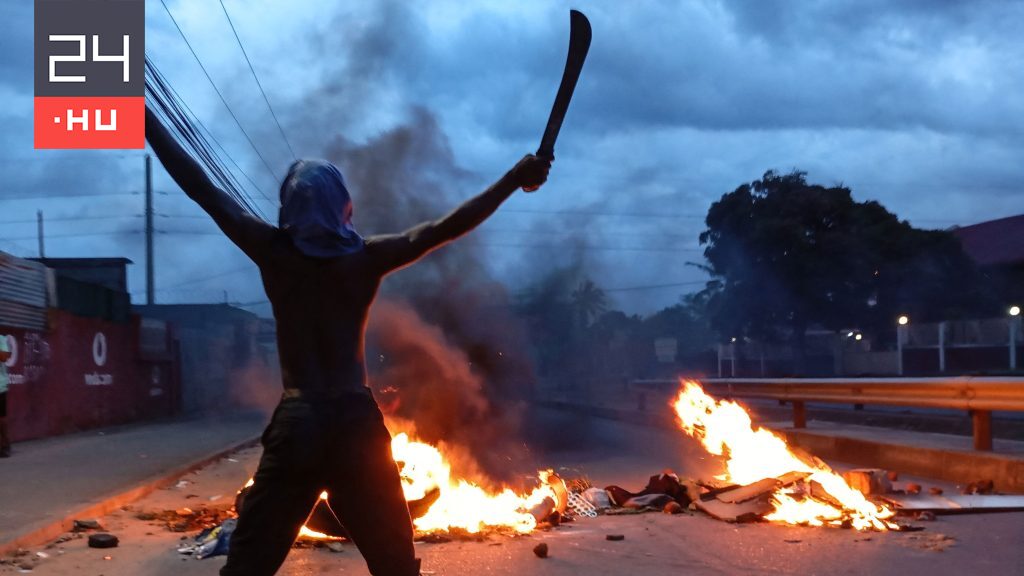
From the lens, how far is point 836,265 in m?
37.7

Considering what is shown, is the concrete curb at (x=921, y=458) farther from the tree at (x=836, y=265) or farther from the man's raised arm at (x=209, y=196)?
the tree at (x=836, y=265)

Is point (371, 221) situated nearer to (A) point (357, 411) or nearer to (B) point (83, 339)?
(B) point (83, 339)

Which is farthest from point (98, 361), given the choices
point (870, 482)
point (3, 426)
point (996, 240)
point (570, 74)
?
point (996, 240)

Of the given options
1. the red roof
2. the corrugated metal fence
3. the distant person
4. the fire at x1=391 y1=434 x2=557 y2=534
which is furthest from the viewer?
the red roof

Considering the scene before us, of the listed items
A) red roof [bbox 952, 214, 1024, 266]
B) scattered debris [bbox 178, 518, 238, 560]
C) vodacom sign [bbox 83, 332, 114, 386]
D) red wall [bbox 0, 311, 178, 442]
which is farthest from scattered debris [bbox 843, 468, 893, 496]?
red roof [bbox 952, 214, 1024, 266]

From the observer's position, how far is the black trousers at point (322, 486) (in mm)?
2830

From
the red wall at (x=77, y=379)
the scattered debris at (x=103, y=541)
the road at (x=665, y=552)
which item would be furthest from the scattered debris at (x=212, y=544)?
the red wall at (x=77, y=379)

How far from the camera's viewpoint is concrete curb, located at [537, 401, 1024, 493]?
880 cm

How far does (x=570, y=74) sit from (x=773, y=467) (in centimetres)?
685

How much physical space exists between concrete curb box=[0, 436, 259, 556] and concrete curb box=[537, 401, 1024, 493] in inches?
305

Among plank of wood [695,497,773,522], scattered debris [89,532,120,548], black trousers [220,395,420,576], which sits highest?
black trousers [220,395,420,576]

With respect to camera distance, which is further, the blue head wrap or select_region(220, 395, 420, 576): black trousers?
the blue head wrap

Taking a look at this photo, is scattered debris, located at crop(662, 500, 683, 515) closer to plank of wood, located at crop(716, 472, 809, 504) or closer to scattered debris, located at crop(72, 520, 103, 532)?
plank of wood, located at crop(716, 472, 809, 504)

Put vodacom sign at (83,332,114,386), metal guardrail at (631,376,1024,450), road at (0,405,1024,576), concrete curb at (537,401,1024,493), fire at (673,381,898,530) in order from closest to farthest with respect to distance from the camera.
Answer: road at (0,405,1024,576)
fire at (673,381,898,530)
concrete curb at (537,401,1024,493)
metal guardrail at (631,376,1024,450)
vodacom sign at (83,332,114,386)
